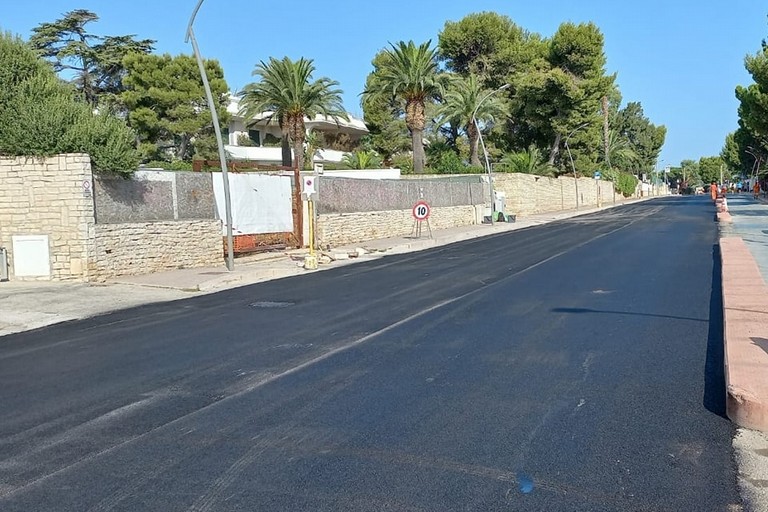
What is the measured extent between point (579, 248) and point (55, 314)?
16147 millimetres

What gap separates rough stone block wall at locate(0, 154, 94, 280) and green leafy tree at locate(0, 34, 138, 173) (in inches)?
14.4

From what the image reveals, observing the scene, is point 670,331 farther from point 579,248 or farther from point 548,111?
point 548,111

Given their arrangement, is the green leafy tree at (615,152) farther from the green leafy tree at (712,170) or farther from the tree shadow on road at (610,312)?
the green leafy tree at (712,170)

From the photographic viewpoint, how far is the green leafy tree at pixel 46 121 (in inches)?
650

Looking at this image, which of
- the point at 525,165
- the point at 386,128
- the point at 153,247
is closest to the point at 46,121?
the point at 153,247

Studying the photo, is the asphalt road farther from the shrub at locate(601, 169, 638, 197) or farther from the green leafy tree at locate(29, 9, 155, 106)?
the shrub at locate(601, 169, 638, 197)

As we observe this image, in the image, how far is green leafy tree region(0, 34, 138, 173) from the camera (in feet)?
54.2

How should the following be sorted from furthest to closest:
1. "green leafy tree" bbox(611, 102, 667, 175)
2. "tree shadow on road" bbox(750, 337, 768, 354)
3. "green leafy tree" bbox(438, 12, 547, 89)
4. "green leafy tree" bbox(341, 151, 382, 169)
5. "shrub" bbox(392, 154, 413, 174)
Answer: "green leafy tree" bbox(611, 102, 667, 175)
"green leafy tree" bbox(438, 12, 547, 89)
"shrub" bbox(392, 154, 413, 174)
"green leafy tree" bbox(341, 151, 382, 169)
"tree shadow on road" bbox(750, 337, 768, 354)

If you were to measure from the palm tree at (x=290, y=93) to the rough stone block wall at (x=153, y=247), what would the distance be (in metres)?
22.7

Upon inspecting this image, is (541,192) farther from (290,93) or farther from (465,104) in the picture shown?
(290,93)

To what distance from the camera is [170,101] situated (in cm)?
4950

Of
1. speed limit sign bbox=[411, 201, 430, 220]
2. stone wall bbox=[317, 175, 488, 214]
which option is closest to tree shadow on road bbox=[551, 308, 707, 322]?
stone wall bbox=[317, 175, 488, 214]

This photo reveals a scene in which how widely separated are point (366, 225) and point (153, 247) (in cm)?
1324

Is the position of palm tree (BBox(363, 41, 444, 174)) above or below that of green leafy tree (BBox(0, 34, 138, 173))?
above
